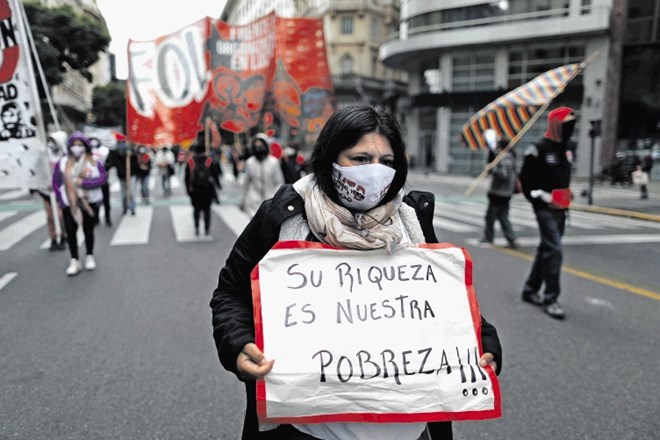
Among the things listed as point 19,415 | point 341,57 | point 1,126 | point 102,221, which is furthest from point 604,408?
point 341,57

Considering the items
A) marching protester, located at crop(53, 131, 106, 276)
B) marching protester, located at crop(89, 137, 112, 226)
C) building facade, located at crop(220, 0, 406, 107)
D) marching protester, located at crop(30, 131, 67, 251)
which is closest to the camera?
marching protester, located at crop(53, 131, 106, 276)

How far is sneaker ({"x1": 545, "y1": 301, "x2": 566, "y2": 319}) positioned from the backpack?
6170 mm

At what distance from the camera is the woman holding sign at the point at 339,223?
5.03ft

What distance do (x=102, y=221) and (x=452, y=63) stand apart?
954 inches

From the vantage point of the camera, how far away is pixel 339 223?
1.57 metres

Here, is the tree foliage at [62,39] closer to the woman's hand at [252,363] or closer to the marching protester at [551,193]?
the marching protester at [551,193]

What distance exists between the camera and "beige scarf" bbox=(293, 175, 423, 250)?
155cm

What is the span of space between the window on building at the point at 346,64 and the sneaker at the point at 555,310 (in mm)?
48233

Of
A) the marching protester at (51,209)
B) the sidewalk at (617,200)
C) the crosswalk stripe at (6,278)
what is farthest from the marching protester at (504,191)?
the crosswalk stripe at (6,278)

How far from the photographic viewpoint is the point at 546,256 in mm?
4906

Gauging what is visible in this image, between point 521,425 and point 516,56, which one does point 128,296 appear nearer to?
point 521,425

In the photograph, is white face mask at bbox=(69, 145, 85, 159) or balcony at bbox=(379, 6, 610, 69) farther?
balcony at bbox=(379, 6, 610, 69)

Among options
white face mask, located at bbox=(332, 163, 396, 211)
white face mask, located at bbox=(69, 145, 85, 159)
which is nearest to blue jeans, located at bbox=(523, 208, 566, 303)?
white face mask, located at bbox=(332, 163, 396, 211)

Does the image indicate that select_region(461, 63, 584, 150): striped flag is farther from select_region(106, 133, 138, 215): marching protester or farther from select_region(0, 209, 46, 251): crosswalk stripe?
select_region(0, 209, 46, 251): crosswalk stripe
